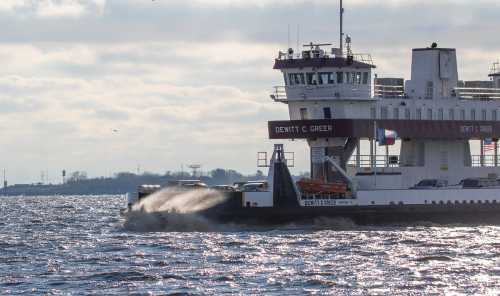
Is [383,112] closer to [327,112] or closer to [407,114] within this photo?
[407,114]

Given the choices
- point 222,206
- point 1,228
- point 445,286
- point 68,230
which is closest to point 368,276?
point 445,286

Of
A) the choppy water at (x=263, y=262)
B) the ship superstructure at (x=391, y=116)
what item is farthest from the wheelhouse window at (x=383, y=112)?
the choppy water at (x=263, y=262)

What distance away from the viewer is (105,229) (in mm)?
75750

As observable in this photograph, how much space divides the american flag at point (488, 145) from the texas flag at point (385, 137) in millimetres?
8930

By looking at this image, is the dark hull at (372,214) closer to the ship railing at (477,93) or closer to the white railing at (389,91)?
the white railing at (389,91)

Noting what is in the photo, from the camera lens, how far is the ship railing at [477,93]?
80312mm

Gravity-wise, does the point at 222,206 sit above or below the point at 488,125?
below

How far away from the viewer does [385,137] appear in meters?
72.9

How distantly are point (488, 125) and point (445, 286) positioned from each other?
3877 cm

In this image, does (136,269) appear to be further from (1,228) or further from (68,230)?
(1,228)

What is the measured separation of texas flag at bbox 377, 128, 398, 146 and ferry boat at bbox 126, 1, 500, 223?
84 mm

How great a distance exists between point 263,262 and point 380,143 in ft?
83.0

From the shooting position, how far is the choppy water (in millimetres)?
41500

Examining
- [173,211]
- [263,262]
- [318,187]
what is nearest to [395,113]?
[318,187]
